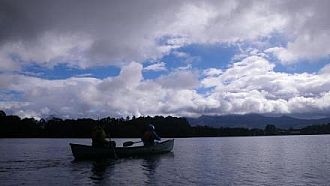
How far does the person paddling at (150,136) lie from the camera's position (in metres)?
51.2

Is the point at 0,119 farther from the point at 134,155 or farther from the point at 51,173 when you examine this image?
the point at 51,173

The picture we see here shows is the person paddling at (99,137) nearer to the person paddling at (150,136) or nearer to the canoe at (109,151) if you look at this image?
the canoe at (109,151)

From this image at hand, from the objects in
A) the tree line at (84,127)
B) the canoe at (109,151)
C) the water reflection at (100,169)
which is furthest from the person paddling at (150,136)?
the tree line at (84,127)

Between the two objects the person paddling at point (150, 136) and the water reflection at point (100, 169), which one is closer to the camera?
the water reflection at point (100, 169)

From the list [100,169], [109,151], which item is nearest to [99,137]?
[109,151]

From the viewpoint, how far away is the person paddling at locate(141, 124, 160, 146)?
51.2 m

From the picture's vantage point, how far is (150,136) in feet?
169

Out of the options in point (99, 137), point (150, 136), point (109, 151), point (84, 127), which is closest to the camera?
point (99, 137)

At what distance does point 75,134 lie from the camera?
175m

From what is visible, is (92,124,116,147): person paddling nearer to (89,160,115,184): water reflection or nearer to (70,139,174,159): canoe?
(70,139,174,159): canoe

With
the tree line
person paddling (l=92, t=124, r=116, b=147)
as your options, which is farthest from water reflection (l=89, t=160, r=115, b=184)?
the tree line

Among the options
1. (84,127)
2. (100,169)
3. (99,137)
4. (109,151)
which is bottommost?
(100,169)

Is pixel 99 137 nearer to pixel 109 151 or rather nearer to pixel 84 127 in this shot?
pixel 109 151

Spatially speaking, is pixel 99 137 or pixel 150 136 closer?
pixel 99 137
